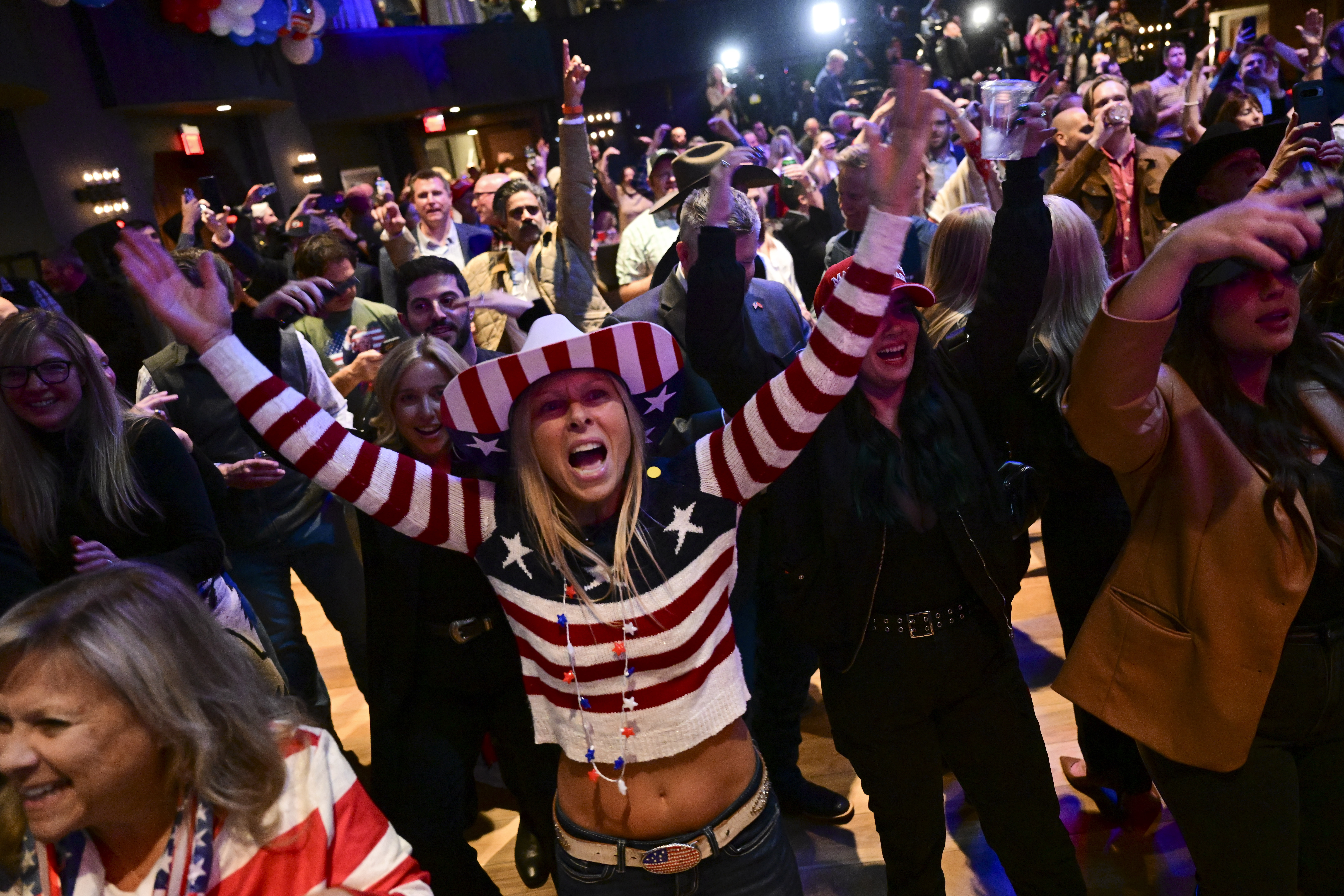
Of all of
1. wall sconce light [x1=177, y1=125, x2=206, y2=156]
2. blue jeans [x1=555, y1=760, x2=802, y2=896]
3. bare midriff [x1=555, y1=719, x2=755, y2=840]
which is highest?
wall sconce light [x1=177, y1=125, x2=206, y2=156]

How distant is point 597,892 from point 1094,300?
173cm

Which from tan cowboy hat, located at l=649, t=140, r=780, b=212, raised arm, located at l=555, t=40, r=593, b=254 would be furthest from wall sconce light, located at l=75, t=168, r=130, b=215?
raised arm, located at l=555, t=40, r=593, b=254

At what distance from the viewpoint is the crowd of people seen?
4.26 feet

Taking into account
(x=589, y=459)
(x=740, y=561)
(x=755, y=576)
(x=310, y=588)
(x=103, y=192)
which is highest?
(x=103, y=192)

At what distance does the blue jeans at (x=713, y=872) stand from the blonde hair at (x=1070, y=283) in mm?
1284

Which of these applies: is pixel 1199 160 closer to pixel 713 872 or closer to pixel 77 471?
pixel 713 872

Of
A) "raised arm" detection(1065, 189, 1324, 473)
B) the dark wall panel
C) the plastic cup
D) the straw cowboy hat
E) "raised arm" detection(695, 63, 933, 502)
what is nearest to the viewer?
"raised arm" detection(1065, 189, 1324, 473)

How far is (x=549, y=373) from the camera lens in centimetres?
163

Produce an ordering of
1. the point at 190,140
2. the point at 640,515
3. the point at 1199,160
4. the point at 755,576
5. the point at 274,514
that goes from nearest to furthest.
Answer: the point at 640,515 → the point at 1199,160 → the point at 755,576 → the point at 274,514 → the point at 190,140

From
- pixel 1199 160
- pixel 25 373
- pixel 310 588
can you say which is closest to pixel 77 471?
pixel 25 373

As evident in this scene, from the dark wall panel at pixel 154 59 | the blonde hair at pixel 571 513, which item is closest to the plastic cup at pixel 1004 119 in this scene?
the blonde hair at pixel 571 513

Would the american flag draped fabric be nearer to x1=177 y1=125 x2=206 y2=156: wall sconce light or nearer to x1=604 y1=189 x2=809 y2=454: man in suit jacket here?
x1=604 y1=189 x2=809 y2=454: man in suit jacket

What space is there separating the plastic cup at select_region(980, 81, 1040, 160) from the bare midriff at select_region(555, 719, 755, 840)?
50.0 inches

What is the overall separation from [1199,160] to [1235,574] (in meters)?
1.34
